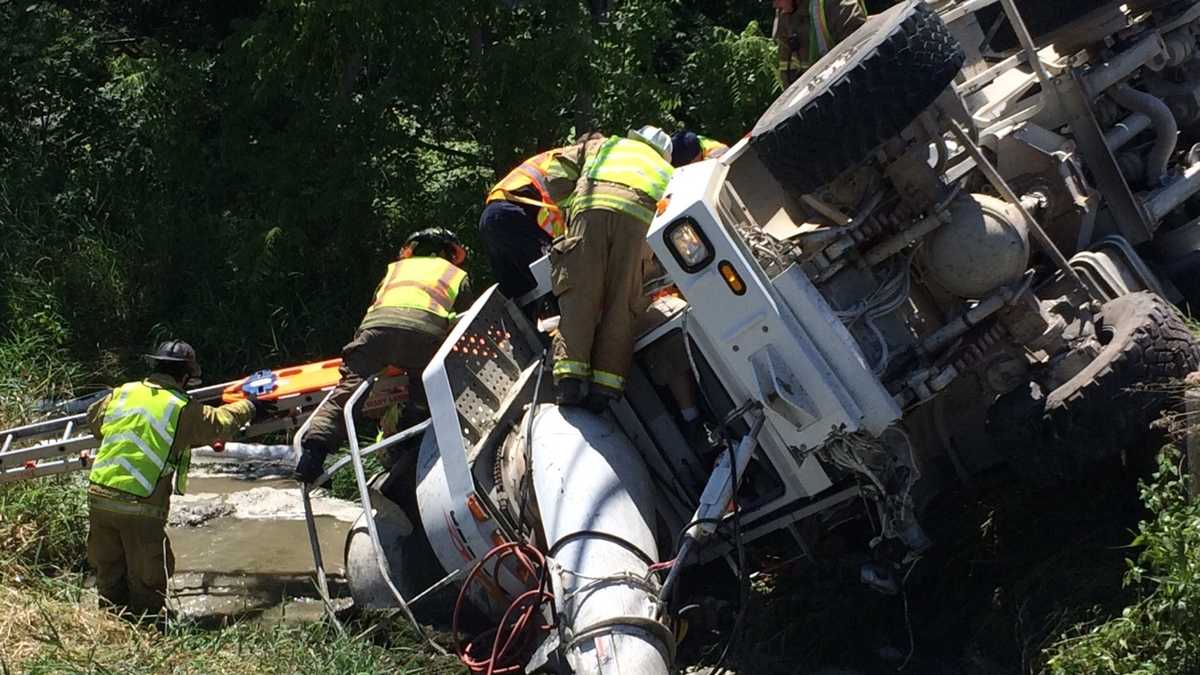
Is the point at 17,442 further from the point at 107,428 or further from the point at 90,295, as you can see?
the point at 90,295

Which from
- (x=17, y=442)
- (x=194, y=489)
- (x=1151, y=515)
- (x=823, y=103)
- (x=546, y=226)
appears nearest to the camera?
(x=823, y=103)

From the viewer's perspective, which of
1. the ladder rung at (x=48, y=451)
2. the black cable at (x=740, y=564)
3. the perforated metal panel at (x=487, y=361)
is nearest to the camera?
the black cable at (x=740, y=564)

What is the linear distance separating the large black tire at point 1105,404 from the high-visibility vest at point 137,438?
347 cm

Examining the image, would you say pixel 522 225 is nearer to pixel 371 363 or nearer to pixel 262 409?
pixel 371 363

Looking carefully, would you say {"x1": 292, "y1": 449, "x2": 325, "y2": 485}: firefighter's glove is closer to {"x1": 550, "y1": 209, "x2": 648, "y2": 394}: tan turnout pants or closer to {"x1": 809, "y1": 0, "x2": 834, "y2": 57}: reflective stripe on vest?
{"x1": 550, "y1": 209, "x2": 648, "y2": 394}: tan turnout pants

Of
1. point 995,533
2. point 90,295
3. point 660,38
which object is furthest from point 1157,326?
point 90,295

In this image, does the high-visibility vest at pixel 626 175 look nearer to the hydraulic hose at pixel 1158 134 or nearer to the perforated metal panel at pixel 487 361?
the perforated metal panel at pixel 487 361

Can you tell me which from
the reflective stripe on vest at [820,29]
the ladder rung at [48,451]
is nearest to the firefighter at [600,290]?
the reflective stripe on vest at [820,29]

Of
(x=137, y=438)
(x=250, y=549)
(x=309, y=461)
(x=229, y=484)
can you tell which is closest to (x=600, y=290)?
(x=309, y=461)

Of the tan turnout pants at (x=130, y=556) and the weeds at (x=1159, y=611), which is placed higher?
the tan turnout pants at (x=130, y=556)

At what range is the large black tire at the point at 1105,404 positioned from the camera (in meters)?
5.01

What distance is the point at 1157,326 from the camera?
16.8 ft

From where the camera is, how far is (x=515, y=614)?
5.83m

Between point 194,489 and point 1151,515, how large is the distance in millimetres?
5268
